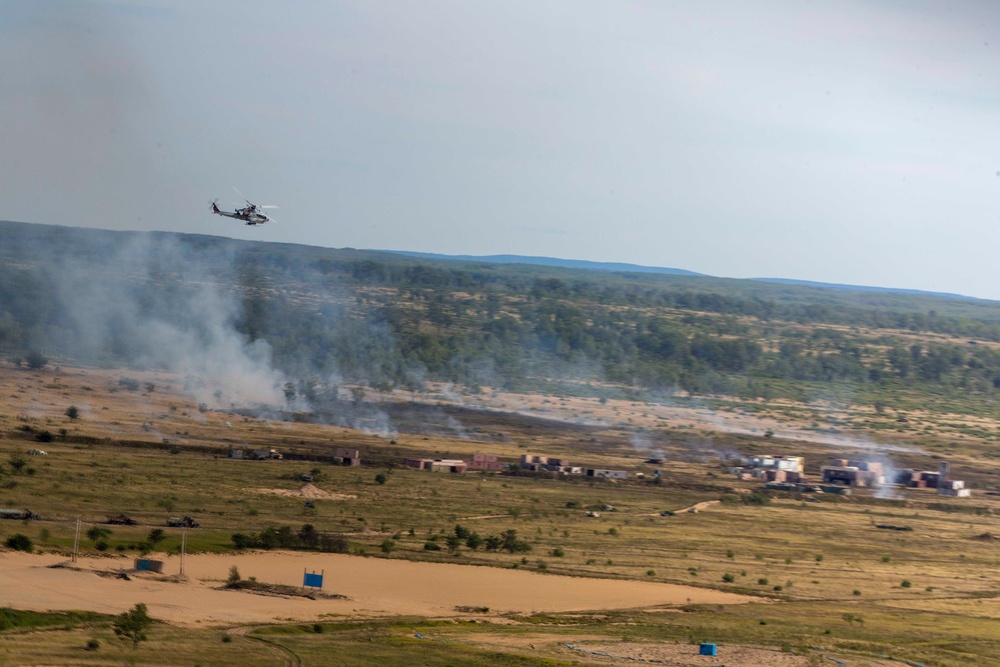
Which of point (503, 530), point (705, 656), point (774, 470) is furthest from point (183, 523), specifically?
point (774, 470)

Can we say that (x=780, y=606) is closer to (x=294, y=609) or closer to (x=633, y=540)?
(x=633, y=540)

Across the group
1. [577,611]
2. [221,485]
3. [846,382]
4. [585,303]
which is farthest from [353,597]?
[585,303]

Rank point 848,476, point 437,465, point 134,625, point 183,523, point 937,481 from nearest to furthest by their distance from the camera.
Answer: point 134,625, point 183,523, point 437,465, point 848,476, point 937,481

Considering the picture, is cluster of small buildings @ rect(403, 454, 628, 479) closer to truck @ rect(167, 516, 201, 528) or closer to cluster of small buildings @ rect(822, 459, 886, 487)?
cluster of small buildings @ rect(822, 459, 886, 487)

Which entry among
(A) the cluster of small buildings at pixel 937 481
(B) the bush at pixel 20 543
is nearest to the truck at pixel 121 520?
(B) the bush at pixel 20 543

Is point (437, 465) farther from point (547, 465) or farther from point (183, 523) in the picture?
point (183, 523)
